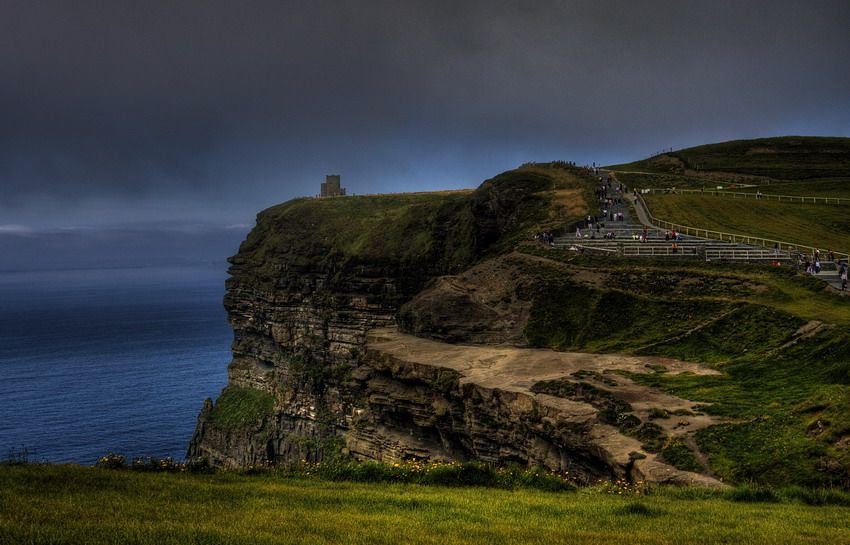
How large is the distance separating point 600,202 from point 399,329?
101 feet

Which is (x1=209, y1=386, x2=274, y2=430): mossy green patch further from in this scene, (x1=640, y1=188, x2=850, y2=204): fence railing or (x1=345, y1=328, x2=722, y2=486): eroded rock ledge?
(x1=640, y1=188, x2=850, y2=204): fence railing

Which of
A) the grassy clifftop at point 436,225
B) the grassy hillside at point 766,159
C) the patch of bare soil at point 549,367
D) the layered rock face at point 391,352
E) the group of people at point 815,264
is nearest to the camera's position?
the patch of bare soil at point 549,367

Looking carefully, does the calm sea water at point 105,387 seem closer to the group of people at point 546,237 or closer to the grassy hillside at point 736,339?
the grassy hillside at point 736,339

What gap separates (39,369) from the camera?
115 m

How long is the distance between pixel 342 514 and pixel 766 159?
111634 mm

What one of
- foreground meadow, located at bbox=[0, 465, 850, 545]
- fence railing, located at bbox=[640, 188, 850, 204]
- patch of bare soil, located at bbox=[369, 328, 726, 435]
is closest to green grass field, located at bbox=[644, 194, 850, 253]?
fence railing, located at bbox=[640, 188, 850, 204]

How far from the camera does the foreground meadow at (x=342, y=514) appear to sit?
10336mm

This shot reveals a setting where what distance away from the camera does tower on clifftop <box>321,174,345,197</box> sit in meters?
109

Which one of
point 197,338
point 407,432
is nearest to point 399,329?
point 407,432

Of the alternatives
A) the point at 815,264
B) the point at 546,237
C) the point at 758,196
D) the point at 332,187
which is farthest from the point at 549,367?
Result: the point at 332,187

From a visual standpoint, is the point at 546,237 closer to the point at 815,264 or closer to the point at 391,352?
the point at 391,352

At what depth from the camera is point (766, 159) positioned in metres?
104

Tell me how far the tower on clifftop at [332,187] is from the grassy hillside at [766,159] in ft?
159

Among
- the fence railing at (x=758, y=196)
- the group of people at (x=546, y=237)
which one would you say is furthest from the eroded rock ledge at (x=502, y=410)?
the fence railing at (x=758, y=196)
